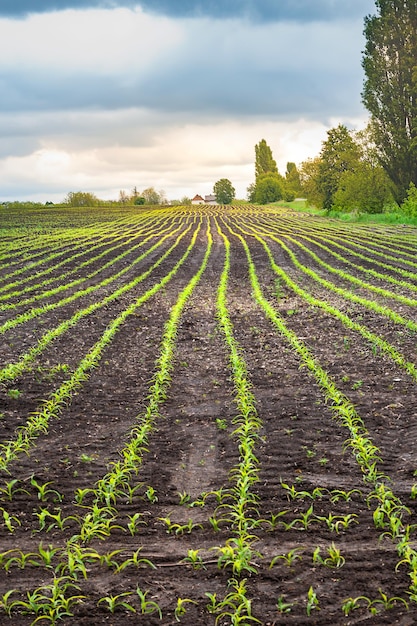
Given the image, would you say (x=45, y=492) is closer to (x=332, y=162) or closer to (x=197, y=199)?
(x=332, y=162)

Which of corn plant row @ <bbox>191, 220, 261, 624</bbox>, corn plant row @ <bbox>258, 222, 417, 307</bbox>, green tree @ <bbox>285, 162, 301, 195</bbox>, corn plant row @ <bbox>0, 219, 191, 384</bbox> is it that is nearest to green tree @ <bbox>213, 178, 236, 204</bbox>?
green tree @ <bbox>285, 162, 301, 195</bbox>

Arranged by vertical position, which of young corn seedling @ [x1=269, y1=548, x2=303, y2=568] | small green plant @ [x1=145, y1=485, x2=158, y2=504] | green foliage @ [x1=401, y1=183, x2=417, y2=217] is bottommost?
young corn seedling @ [x1=269, y1=548, x2=303, y2=568]

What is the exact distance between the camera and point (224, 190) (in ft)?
428

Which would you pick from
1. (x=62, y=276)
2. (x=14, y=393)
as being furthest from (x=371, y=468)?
(x=62, y=276)

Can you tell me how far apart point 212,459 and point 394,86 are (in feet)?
130

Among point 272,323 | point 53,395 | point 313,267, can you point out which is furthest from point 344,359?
point 313,267

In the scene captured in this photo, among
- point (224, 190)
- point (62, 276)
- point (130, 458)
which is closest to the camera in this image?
point (130, 458)

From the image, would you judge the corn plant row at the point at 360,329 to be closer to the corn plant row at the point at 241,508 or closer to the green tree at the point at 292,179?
the corn plant row at the point at 241,508

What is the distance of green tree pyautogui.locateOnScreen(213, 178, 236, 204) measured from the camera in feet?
428

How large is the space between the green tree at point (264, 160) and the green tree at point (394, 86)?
6889 centimetres

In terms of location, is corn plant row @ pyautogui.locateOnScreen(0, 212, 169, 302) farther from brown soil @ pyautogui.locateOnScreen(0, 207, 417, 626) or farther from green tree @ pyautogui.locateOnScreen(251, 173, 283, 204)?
green tree @ pyautogui.locateOnScreen(251, 173, 283, 204)

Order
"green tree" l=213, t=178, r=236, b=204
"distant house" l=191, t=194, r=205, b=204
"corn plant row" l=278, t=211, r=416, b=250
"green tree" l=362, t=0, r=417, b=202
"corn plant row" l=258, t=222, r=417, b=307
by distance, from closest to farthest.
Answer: "corn plant row" l=258, t=222, r=417, b=307 < "corn plant row" l=278, t=211, r=416, b=250 < "green tree" l=362, t=0, r=417, b=202 < "green tree" l=213, t=178, r=236, b=204 < "distant house" l=191, t=194, r=205, b=204

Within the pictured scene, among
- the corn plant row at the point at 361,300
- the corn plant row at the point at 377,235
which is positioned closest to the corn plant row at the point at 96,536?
the corn plant row at the point at 361,300

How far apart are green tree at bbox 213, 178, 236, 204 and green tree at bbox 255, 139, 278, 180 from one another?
19.5m
